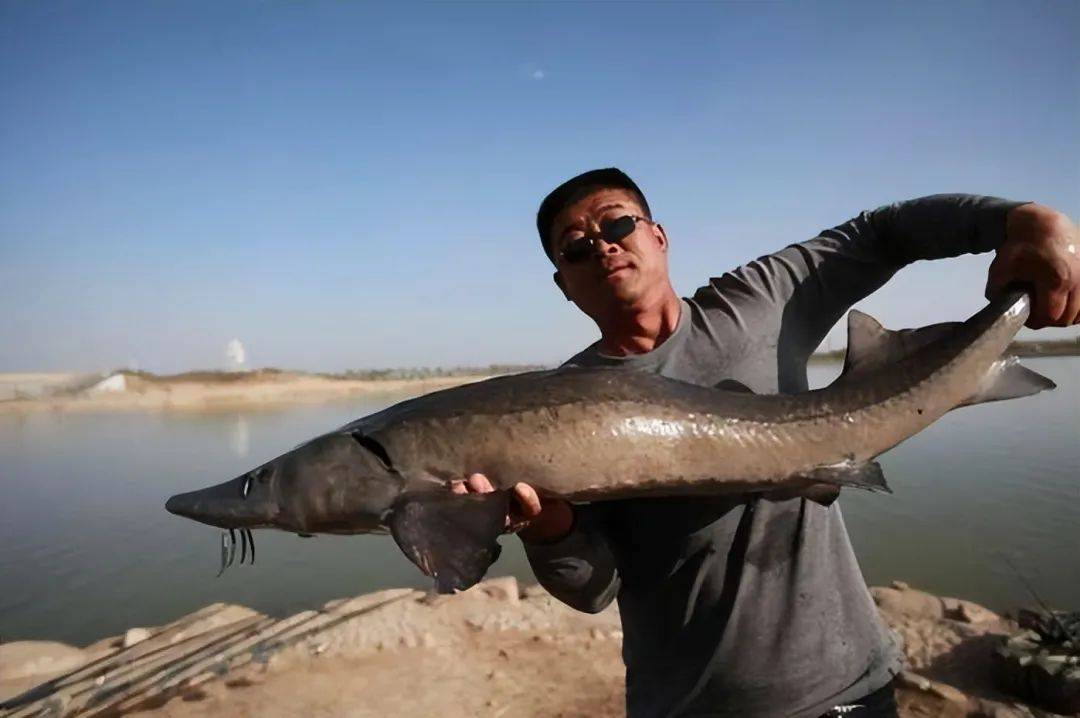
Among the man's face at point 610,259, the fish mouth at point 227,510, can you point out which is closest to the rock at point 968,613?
the man's face at point 610,259

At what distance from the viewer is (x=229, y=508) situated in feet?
7.05

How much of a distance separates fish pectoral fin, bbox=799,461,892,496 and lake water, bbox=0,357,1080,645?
22.7ft

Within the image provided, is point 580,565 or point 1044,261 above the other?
point 1044,261

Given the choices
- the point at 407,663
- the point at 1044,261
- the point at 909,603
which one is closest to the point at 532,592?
the point at 407,663

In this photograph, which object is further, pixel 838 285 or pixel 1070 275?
pixel 838 285

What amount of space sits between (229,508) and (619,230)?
175 centimetres

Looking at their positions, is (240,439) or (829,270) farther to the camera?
(240,439)

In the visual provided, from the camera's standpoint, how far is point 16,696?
18.8ft

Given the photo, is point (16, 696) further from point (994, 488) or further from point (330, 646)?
point (994, 488)

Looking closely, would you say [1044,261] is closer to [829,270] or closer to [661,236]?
[829,270]

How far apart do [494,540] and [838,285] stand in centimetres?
170

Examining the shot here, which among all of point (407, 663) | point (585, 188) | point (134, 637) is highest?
point (585, 188)

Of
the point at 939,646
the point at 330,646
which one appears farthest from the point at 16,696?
the point at 939,646

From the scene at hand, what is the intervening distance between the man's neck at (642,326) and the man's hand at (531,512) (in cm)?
74
